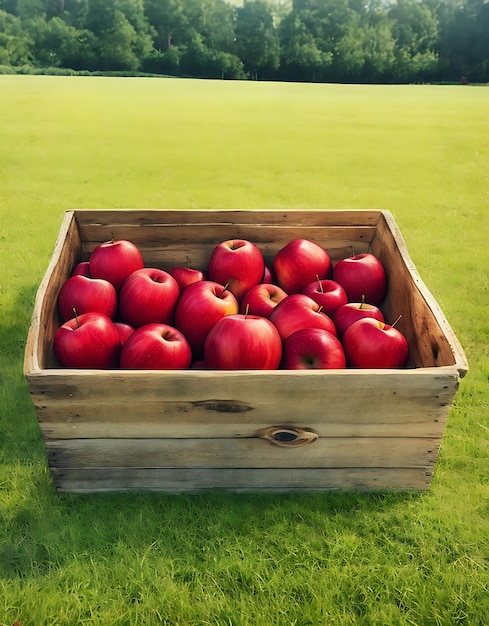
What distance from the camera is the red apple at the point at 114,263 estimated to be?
3062 millimetres

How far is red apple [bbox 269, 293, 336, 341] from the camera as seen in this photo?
2.66 metres

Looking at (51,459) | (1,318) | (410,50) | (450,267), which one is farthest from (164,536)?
(410,50)

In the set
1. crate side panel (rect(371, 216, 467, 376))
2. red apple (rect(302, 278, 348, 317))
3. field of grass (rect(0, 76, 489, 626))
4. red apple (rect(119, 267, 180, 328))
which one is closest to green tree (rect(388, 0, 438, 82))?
field of grass (rect(0, 76, 489, 626))

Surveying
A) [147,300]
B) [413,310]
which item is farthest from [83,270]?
[413,310]

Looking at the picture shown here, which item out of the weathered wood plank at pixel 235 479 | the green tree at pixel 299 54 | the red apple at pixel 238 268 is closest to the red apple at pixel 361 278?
the red apple at pixel 238 268

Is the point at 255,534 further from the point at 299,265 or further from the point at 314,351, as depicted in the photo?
the point at 299,265

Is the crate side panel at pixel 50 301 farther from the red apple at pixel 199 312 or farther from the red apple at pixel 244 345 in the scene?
the red apple at pixel 244 345

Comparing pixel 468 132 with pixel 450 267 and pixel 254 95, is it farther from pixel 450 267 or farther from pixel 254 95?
pixel 254 95

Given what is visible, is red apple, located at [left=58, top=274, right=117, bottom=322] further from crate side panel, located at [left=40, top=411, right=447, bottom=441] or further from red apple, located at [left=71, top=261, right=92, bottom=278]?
crate side panel, located at [left=40, top=411, right=447, bottom=441]

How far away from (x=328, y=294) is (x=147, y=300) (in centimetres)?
94

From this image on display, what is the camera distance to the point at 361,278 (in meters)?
3.16

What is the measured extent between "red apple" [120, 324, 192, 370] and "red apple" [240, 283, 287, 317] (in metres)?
0.50

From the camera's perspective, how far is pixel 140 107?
16.0 m

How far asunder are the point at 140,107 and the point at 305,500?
15396 mm
